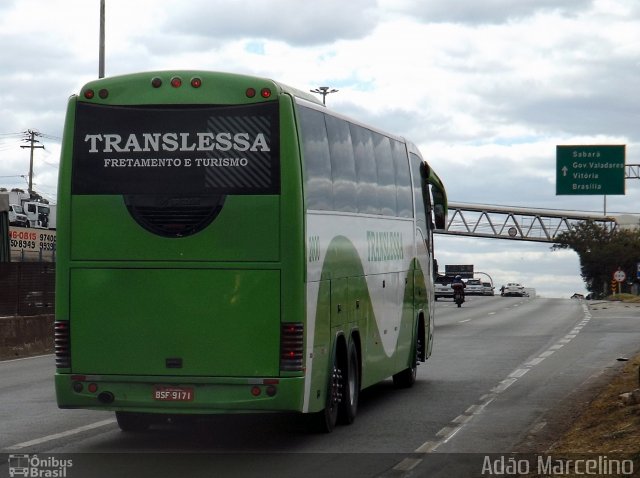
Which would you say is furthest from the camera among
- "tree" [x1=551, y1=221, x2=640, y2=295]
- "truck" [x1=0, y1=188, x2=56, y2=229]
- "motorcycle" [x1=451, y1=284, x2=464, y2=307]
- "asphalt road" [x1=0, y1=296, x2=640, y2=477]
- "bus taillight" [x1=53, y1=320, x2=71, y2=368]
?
"tree" [x1=551, y1=221, x2=640, y2=295]

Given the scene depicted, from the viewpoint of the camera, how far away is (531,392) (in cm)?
1872

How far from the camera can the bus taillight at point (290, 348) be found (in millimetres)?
12109

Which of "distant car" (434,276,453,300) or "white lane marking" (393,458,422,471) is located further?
"distant car" (434,276,453,300)

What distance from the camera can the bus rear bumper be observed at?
12.1 meters

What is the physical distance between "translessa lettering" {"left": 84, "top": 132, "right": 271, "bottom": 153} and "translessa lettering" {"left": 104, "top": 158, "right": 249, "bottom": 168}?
0.10m

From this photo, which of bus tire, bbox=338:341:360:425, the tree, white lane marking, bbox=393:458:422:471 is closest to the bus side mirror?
bus tire, bbox=338:341:360:425

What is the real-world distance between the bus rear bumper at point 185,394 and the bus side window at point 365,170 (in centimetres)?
363

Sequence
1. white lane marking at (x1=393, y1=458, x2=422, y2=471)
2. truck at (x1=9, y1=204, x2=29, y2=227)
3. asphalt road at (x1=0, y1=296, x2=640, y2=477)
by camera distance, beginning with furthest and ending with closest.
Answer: truck at (x1=9, y1=204, x2=29, y2=227) → asphalt road at (x1=0, y1=296, x2=640, y2=477) → white lane marking at (x1=393, y1=458, x2=422, y2=471)

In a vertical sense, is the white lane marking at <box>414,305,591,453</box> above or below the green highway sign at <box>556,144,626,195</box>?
below

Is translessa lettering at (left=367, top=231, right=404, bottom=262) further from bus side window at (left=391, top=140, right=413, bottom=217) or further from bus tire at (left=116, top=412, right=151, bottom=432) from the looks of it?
bus tire at (left=116, top=412, right=151, bottom=432)

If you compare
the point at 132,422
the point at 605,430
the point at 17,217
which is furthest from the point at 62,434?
the point at 17,217

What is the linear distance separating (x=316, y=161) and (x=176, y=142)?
4.93 ft

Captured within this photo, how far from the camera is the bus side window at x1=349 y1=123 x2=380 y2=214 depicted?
15180 millimetres

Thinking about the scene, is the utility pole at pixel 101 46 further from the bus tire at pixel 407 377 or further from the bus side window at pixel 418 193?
the bus tire at pixel 407 377
